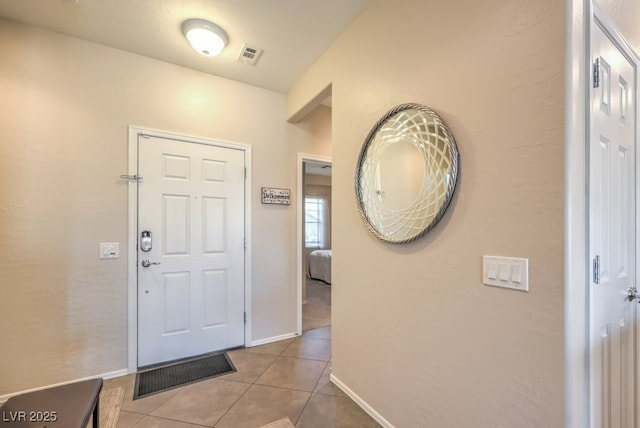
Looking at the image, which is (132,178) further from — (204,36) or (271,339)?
(271,339)

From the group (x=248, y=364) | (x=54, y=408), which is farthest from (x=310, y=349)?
(x=54, y=408)

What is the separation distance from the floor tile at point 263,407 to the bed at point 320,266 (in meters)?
3.56

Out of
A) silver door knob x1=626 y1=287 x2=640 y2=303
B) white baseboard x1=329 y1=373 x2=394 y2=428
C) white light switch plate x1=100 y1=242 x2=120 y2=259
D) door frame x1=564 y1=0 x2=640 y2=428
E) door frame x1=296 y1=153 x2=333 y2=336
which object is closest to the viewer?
door frame x1=564 y1=0 x2=640 y2=428

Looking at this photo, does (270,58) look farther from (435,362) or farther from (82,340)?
(82,340)

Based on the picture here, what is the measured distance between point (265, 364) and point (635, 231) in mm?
2617

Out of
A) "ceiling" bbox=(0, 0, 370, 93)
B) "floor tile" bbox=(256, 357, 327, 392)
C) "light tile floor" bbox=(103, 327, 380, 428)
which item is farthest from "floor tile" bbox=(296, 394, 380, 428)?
"ceiling" bbox=(0, 0, 370, 93)

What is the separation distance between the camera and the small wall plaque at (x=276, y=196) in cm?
292

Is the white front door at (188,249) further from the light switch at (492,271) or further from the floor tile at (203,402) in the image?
the light switch at (492,271)

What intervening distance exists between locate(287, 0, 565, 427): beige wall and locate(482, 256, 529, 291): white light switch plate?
3 cm

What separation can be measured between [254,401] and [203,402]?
353 millimetres

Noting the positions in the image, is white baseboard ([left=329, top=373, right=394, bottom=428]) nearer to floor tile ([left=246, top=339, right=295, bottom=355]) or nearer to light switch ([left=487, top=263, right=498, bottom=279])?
floor tile ([left=246, top=339, right=295, bottom=355])

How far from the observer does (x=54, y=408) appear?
1.12 metres

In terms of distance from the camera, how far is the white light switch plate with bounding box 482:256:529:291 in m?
1.04

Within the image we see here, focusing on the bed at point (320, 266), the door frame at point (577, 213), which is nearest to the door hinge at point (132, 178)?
the door frame at point (577, 213)
